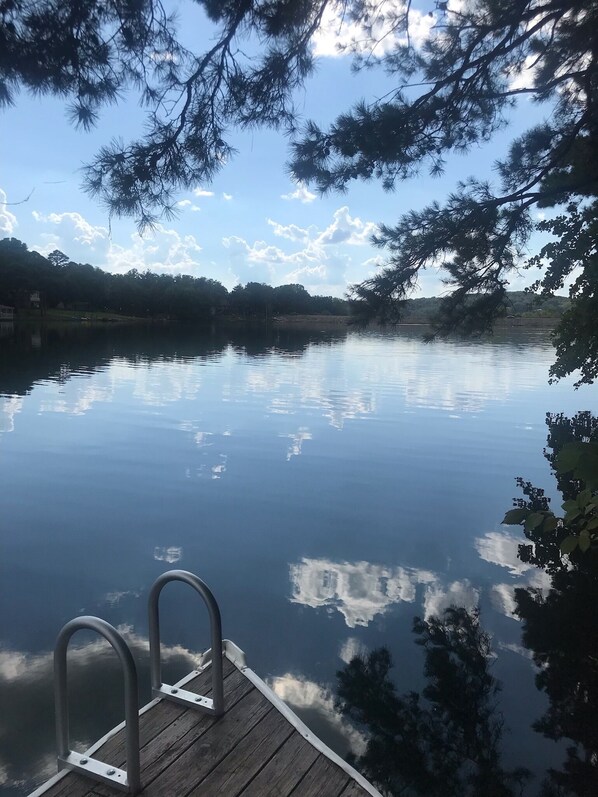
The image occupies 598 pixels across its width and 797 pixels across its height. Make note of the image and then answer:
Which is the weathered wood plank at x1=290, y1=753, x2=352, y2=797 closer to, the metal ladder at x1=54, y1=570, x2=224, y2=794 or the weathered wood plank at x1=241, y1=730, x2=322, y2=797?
the weathered wood plank at x1=241, y1=730, x2=322, y2=797

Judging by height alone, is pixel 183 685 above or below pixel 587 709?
above

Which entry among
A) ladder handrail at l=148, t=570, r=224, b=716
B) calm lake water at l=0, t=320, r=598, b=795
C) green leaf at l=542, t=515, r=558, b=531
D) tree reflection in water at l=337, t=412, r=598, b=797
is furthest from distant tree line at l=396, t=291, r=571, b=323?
ladder handrail at l=148, t=570, r=224, b=716

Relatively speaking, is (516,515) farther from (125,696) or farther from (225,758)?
(125,696)

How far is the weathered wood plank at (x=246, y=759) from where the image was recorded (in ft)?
8.26

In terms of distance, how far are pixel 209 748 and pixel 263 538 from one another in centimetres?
382

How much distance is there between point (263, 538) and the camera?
659cm

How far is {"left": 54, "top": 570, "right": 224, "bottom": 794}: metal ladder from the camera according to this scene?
2.39m

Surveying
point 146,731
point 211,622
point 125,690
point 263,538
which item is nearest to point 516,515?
point 211,622

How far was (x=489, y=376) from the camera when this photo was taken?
928 inches

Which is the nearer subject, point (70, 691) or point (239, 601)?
point (70, 691)

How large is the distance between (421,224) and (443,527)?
11.8ft

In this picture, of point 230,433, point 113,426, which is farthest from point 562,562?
point 113,426

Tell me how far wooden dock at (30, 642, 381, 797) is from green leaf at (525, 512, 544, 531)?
1.33 metres

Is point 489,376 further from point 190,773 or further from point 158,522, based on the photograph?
point 190,773
